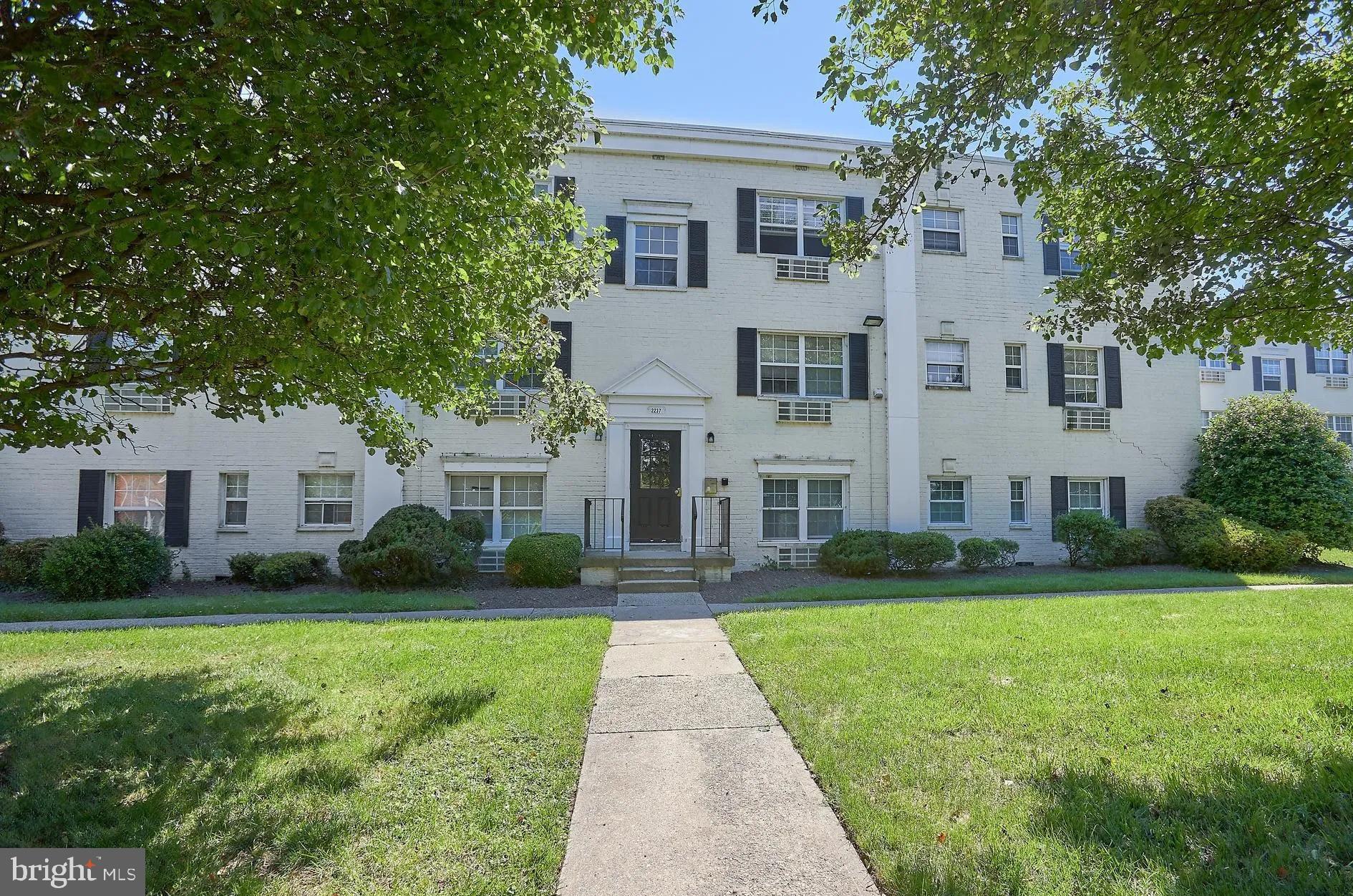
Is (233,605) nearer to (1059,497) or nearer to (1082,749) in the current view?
(1082,749)

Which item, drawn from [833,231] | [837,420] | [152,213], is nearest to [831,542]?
Answer: [837,420]

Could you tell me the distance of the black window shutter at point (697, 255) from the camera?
1386cm

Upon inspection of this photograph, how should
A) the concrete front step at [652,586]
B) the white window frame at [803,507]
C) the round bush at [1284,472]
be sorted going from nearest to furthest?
the concrete front step at [652,586], the round bush at [1284,472], the white window frame at [803,507]

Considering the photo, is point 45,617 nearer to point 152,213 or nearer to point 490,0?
point 152,213

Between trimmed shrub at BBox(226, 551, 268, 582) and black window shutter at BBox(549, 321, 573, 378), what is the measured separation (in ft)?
20.7

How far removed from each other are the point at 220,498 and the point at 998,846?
1418cm

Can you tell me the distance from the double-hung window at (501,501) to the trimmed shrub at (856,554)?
5.57 m

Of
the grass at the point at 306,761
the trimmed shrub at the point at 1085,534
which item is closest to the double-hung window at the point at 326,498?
the grass at the point at 306,761

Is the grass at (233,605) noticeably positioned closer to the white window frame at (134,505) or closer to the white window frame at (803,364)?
the white window frame at (134,505)

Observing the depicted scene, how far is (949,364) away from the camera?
48.6 ft

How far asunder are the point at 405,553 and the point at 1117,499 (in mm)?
14457

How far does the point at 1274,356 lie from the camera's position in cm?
2619

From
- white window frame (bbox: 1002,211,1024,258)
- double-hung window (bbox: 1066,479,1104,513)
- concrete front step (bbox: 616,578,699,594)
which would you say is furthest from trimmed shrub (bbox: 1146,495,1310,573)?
concrete front step (bbox: 616,578,699,594)

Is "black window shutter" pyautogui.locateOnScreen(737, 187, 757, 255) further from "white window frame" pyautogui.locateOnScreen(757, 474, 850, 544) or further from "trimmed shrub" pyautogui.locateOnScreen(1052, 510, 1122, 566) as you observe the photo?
"trimmed shrub" pyautogui.locateOnScreen(1052, 510, 1122, 566)
